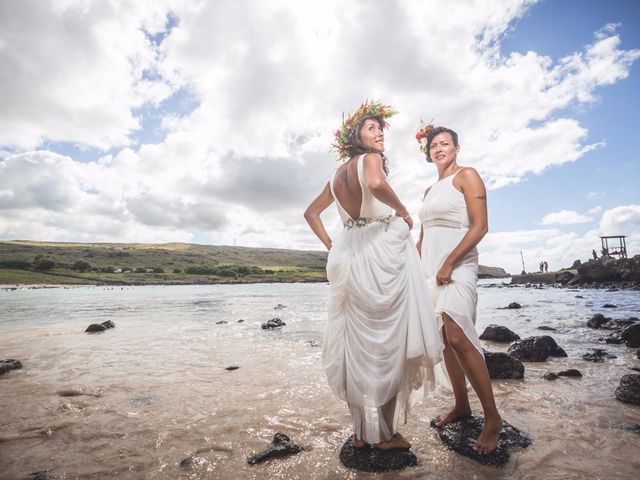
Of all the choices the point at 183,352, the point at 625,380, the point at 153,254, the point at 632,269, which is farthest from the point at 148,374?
the point at 153,254

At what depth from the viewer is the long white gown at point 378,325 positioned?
3.47 meters

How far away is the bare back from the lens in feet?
12.4

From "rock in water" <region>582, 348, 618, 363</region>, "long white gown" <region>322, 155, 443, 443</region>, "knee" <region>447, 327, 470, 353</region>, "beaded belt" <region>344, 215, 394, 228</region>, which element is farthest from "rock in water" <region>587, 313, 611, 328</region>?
"beaded belt" <region>344, 215, 394, 228</region>

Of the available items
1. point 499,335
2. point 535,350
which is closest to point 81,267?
point 499,335

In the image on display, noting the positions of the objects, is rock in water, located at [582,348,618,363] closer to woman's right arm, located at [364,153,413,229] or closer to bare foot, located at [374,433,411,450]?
bare foot, located at [374,433,411,450]

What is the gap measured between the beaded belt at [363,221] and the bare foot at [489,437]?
236cm

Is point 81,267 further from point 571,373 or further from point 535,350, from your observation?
point 571,373

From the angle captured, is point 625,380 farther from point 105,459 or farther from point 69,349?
point 69,349

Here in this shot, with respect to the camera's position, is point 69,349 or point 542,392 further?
point 69,349

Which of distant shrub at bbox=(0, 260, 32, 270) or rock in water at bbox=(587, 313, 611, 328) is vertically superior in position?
distant shrub at bbox=(0, 260, 32, 270)

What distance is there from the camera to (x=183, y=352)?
30.8 ft

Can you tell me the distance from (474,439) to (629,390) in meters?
2.92

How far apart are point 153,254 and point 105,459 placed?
171 meters

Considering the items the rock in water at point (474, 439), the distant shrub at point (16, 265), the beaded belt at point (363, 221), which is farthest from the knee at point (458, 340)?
the distant shrub at point (16, 265)
